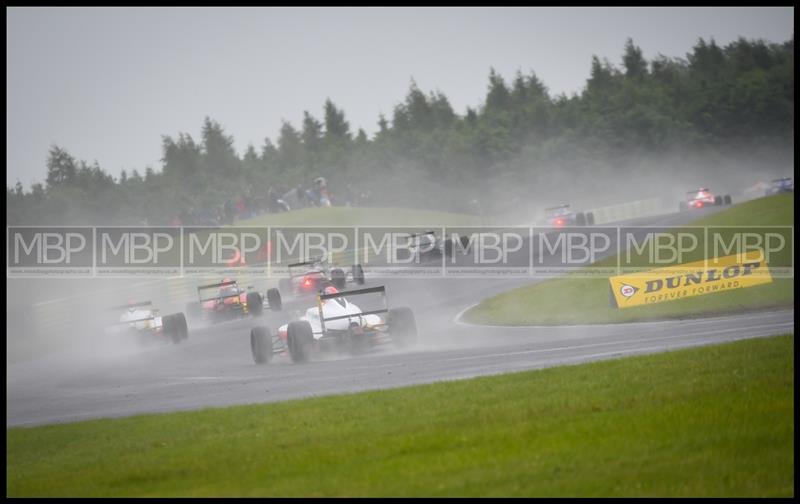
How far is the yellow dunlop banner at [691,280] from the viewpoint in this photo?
24.3 metres

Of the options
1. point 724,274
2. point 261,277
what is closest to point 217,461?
point 724,274

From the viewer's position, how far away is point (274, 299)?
34156mm

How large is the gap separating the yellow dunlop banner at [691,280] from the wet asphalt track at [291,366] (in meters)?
2.20

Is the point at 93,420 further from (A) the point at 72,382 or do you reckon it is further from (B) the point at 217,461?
(A) the point at 72,382

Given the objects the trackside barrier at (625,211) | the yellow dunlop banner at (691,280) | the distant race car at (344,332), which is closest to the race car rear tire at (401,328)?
the distant race car at (344,332)

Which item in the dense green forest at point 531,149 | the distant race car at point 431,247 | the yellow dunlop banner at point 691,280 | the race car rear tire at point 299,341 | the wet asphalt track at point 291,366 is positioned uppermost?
the dense green forest at point 531,149

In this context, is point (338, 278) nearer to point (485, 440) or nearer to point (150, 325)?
point (150, 325)

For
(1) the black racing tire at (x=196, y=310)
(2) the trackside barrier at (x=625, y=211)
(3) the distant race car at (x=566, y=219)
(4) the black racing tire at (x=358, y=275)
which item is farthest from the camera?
(2) the trackside barrier at (x=625, y=211)

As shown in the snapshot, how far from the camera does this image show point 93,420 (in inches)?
590

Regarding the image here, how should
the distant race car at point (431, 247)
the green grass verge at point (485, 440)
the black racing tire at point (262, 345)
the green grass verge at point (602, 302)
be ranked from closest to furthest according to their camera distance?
the green grass verge at point (485, 440)
the black racing tire at point (262, 345)
the green grass verge at point (602, 302)
the distant race car at point (431, 247)

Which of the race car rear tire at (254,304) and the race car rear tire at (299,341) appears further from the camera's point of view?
the race car rear tire at (254,304)

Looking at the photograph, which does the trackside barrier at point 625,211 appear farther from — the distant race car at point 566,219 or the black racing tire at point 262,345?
the black racing tire at point 262,345

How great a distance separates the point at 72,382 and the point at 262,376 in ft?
19.3

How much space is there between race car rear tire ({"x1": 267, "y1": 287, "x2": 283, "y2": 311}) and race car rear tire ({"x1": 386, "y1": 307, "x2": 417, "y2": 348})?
42.9 ft
